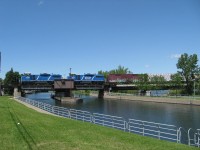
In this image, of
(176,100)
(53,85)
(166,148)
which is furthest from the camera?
(53,85)

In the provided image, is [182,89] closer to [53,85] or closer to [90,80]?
[90,80]

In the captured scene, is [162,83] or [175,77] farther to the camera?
[162,83]

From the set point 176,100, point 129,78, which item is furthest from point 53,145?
point 129,78

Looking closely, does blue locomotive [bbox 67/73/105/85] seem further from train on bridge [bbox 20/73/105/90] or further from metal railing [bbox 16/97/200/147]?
metal railing [bbox 16/97/200/147]

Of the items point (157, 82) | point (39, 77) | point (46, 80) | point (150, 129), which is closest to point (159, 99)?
point (157, 82)

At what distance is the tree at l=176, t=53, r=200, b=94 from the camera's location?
402 feet

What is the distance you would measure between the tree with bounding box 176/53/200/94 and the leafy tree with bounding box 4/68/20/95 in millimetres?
62672

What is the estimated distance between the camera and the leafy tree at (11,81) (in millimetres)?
142000

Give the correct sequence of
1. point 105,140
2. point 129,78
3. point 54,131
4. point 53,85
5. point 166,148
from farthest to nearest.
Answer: point 129,78 < point 53,85 < point 54,131 < point 105,140 < point 166,148

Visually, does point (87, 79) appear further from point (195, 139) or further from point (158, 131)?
point (195, 139)

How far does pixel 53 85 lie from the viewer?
136 meters

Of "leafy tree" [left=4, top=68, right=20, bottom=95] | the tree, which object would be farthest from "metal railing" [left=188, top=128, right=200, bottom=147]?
"leafy tree" [left=4, top=68, right=20, bottom=95]

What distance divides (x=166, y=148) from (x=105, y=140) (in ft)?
11.8

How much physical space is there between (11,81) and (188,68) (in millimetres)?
68498
